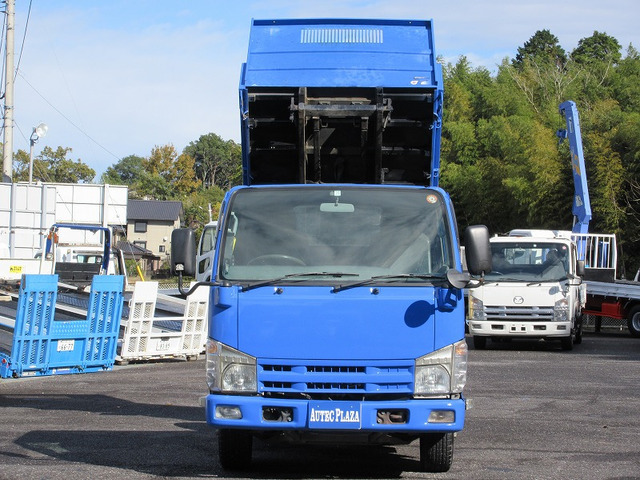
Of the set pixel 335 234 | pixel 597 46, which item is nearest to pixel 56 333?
pixel 335 234

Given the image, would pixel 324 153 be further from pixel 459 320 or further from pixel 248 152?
pixel 459 320

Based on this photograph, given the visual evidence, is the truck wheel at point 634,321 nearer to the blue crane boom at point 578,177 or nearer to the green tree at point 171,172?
the blue crane boom at point 578,177

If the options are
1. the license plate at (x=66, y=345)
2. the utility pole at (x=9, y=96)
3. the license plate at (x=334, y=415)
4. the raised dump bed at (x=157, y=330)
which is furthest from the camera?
the utility pole at (x=9, y=96)

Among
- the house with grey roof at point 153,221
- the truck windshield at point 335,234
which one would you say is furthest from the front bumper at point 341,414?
the house with grey roof at point 153,221

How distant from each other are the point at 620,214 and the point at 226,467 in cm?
3230

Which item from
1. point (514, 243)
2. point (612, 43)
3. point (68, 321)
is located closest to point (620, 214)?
point (514, 243)

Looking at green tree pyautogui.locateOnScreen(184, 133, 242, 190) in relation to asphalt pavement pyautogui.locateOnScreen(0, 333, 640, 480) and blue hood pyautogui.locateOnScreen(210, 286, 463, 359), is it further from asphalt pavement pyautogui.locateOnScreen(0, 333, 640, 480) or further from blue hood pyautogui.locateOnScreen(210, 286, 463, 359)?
blue hood pyautogui.locateOnScreen(210, 286, 463, 359)

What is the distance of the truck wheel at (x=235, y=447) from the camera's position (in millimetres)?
7539

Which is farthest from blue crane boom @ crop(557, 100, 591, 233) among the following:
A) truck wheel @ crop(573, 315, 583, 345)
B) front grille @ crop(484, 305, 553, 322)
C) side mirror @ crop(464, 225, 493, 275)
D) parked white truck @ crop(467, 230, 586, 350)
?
side mirror @ crop(464, 225, 493, 275)

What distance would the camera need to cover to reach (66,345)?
15055mm

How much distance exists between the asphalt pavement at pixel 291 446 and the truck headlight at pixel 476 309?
410 centimetres

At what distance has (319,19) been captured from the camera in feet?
37.4

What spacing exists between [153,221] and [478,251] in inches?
3724

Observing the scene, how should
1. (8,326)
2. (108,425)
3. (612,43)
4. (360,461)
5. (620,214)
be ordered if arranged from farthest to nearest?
(612,43) < (620,214) < (8,326) < (108,425) < (360,461)
